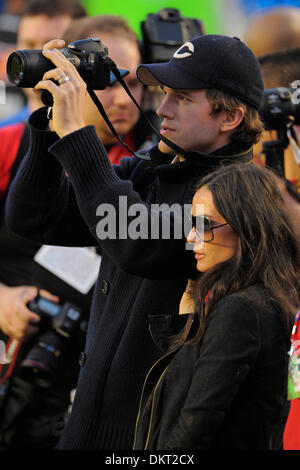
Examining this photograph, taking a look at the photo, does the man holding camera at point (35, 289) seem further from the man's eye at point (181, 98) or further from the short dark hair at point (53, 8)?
the man's eye at point (181, 98)

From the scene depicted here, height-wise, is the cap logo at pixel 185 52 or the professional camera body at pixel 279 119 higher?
the cap logo at pixel 185 52

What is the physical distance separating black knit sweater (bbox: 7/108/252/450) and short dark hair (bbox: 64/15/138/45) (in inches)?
44.5

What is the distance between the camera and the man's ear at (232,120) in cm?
207

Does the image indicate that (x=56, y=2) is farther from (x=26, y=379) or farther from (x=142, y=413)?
(x=142, y=413)

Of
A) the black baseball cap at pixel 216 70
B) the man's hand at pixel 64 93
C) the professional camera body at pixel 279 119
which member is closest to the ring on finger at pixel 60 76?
the man's hand at pixel 64 93

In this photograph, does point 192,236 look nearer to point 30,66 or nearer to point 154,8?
point 30,66

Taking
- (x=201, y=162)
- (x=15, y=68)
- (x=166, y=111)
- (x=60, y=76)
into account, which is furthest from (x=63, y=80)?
(x=201, y=162)

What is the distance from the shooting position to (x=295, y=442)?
190 cm

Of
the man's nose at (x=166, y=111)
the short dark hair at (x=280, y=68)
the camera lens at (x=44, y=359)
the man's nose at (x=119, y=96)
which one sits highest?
the man's nose at (x=166, y=111)

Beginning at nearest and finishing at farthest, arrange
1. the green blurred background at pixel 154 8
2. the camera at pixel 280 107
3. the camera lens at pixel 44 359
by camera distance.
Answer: the camera at pixel 280 107 → the camera lens at pixel 44 359 → the green blurred background at pixel 154 8

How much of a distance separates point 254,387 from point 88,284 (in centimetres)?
154

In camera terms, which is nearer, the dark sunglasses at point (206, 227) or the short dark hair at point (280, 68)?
the dark sunglasses at point (206, 227)

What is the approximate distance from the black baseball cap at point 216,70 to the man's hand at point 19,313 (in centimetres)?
126

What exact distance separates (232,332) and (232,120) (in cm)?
61
